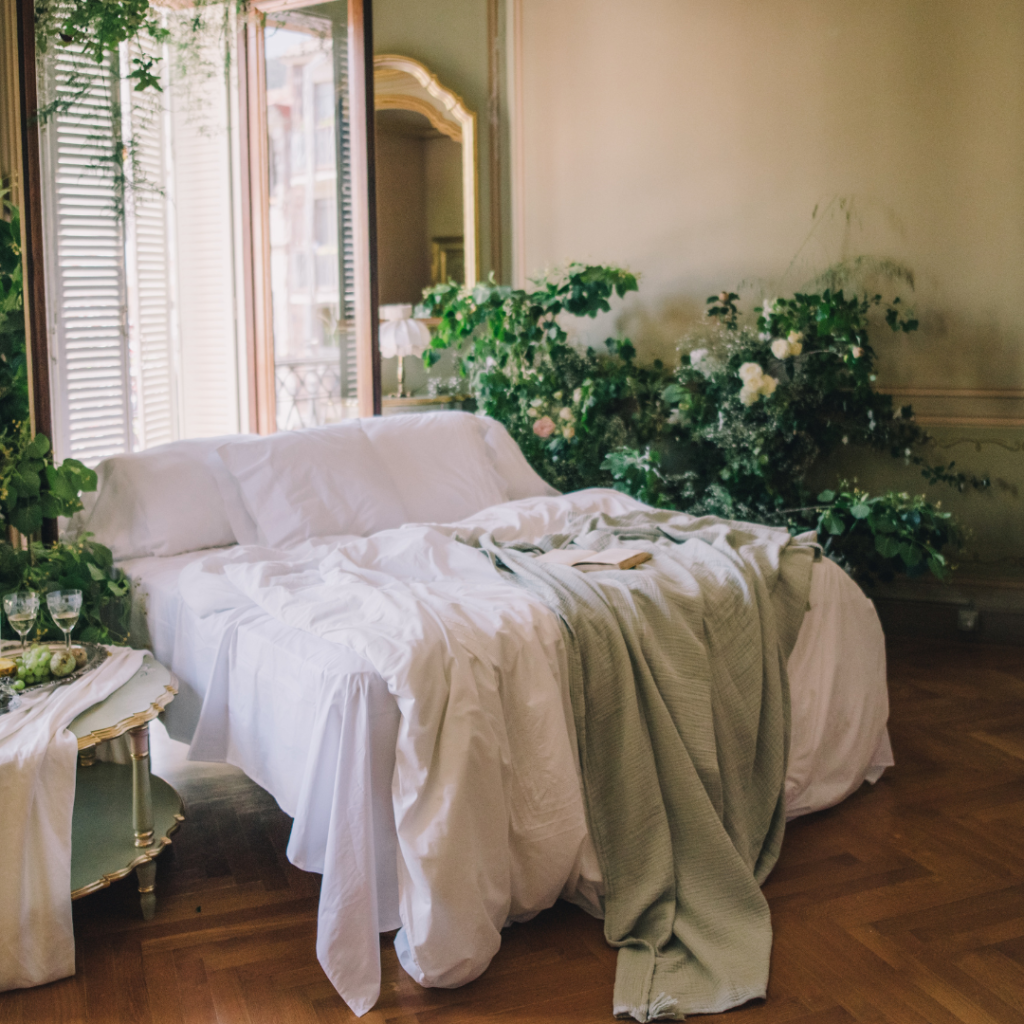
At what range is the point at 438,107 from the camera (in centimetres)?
507

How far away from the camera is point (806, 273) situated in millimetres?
4664

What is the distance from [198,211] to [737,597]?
3.04m

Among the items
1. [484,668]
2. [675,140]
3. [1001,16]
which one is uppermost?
[1001,16]

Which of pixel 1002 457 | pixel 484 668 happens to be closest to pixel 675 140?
pixel 1002 457

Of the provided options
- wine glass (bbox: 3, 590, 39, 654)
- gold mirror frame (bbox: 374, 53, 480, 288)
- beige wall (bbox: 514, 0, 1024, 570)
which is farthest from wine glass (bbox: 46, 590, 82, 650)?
beige wall (bbox: 514, 0, 1024, 570)

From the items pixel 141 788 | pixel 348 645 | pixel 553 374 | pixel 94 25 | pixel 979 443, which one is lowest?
pixel 141 788

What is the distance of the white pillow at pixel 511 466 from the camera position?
158 inches

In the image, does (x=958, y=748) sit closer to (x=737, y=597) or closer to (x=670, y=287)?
(x=737, y=597)

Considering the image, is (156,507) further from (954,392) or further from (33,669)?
(954,392)

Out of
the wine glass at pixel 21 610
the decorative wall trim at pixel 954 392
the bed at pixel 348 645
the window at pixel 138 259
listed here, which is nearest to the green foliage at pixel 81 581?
the bed at pixel 348 645

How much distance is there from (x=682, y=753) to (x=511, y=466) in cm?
184

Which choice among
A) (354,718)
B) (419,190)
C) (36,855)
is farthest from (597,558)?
(419,190)

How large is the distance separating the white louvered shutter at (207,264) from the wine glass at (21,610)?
216 cm

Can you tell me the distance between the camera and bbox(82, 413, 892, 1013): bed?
2.12 m
